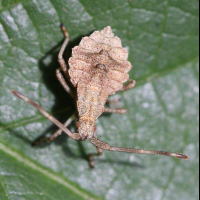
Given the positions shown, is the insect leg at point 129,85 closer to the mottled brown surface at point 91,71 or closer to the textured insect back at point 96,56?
the textured insect back at point 96,56

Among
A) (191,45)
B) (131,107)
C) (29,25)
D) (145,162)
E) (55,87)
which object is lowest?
(145,162)

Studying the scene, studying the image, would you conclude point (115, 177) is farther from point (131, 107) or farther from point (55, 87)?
point (55, 87)

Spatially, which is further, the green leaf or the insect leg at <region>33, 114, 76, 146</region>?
the insect leg at <region>33, 114, 76, 146</region>

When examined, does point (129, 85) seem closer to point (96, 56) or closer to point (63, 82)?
point (96, 56)

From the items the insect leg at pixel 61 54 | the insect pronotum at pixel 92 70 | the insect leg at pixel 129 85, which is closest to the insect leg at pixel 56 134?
the insect pronotum at pixel 92 70

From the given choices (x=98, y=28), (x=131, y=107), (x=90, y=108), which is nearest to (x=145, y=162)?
(x=131, y=107)

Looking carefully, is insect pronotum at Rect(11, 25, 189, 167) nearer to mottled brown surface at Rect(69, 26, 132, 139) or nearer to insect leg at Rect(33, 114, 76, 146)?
mottled brown surface at Rect(69, 26, 132, 139)

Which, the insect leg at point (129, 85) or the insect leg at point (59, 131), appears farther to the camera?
the insect leg at point (129, 85)

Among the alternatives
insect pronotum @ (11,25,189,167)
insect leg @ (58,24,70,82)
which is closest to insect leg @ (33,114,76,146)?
insect pronotum @ (11,25,189,167)
